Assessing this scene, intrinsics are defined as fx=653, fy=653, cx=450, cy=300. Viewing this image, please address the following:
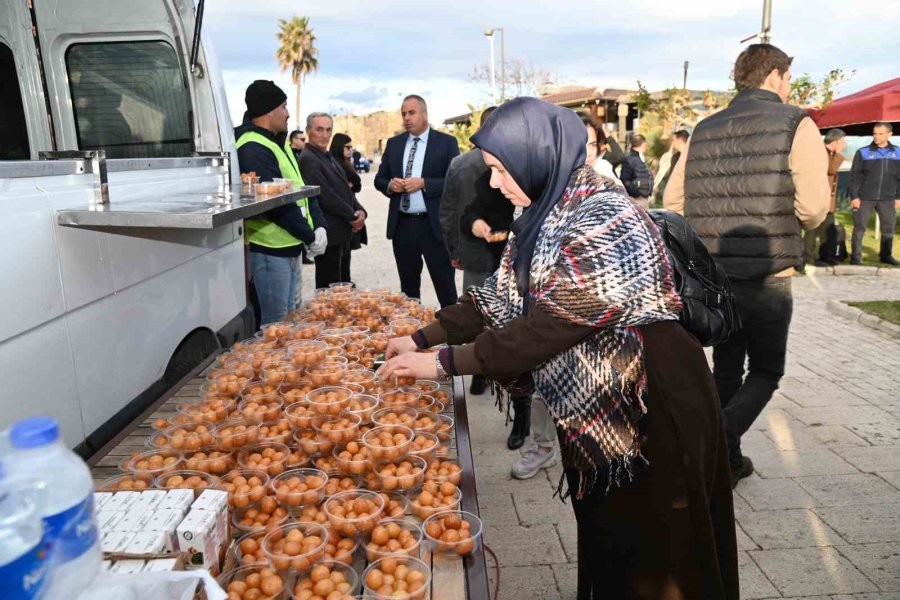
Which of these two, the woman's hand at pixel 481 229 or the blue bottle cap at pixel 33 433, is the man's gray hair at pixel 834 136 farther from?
the blue bottle cap at pixel 33 433

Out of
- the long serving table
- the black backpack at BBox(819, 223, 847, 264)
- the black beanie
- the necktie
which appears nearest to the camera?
the long serving table

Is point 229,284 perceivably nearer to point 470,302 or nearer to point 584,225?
point 470,302

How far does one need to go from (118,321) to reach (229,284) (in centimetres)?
141

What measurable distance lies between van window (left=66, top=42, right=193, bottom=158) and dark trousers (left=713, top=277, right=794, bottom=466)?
3459mm

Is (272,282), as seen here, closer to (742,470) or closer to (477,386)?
(477,386)

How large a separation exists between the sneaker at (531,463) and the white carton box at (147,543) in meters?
2.83

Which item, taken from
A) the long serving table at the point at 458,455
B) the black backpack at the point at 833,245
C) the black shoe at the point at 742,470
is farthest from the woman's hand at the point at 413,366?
the black backpack at the point at 833,245

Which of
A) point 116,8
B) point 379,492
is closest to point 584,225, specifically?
point 379,492

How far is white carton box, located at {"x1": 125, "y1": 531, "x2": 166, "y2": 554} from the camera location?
141 centimetres

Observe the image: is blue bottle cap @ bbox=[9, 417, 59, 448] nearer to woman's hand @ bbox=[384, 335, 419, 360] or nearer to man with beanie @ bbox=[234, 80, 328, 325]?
woman's hand @ bbox=[384, 335, 419, 360]

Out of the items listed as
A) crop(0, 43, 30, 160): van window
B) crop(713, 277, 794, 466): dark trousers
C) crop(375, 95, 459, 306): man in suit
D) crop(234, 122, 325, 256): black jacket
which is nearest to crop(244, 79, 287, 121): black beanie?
crop(234, 122, 325, 256): black jacket

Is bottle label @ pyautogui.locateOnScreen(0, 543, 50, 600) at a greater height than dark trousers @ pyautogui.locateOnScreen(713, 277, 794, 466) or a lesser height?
greater

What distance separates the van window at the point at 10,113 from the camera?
3.87 metres

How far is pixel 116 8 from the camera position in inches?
156
